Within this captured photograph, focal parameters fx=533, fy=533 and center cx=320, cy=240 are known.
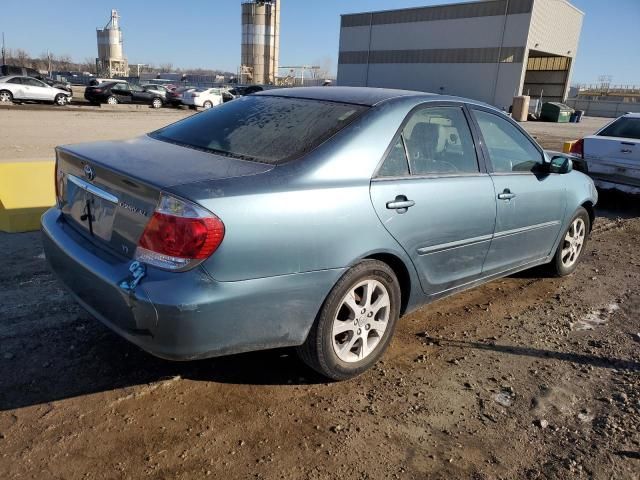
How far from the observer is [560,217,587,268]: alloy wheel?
198 inches

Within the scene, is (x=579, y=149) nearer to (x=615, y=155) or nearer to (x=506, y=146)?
(x=615, y=155)

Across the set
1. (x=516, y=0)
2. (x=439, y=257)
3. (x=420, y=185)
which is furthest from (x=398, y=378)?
(x=516, y=0)

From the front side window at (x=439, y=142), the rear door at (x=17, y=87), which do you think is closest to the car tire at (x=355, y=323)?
the front side window at (x=439, y=142)

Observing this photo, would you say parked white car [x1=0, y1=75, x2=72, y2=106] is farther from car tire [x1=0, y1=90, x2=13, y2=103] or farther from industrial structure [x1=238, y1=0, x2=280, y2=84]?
industrial structure [x1=238, y1=0, x2=280, y2=84]

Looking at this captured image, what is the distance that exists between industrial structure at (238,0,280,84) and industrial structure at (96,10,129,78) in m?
30.6

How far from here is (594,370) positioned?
347 cm

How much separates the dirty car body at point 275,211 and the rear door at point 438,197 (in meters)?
0.01

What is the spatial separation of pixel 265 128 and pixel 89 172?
1031 mm

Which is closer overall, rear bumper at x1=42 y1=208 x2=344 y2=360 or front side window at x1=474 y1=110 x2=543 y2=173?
rear bumper at x1=42 y1=208 x2=344 y2=360

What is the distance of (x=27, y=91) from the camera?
2716 cm

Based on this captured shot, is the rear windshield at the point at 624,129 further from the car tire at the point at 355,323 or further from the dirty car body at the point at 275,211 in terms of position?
the car tire at the point at 355,323

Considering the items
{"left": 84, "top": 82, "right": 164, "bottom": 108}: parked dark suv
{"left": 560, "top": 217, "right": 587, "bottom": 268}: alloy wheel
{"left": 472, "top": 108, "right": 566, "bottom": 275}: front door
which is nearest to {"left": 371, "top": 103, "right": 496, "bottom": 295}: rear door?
{"left": 472, "top": 108, "right": 566, "bottom": 275}: front door

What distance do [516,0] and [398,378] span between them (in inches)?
2118

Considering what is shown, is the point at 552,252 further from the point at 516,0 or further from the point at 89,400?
the point at 516,0
